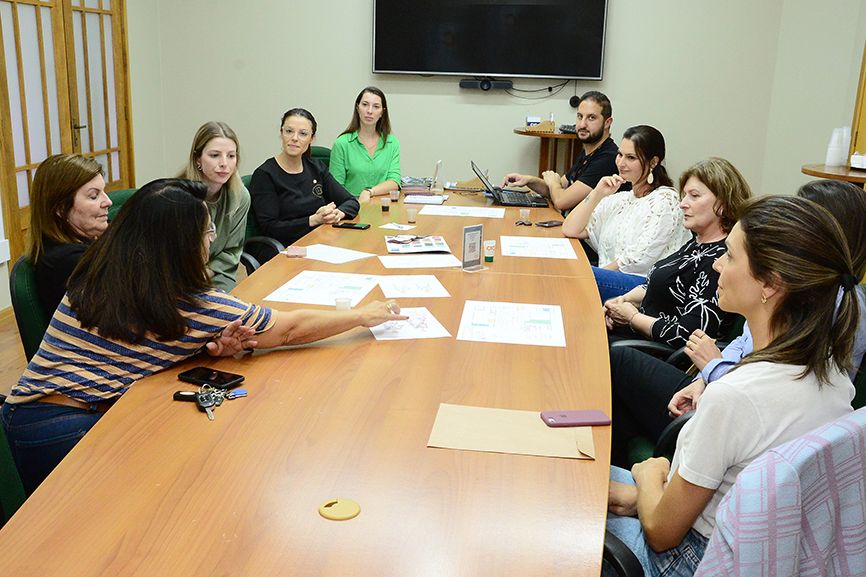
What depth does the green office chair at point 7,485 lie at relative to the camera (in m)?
1.53

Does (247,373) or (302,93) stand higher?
(302,93)

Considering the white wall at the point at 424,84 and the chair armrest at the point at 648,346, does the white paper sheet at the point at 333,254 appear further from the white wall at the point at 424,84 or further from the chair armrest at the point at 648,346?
the white wall at the point at 424,84

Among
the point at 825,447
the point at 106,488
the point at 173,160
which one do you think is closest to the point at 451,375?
the point at 106,488

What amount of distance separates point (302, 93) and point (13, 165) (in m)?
2.57

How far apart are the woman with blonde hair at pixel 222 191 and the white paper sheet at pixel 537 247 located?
1.21 meters

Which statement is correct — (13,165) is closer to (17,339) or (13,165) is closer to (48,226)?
(17,339)

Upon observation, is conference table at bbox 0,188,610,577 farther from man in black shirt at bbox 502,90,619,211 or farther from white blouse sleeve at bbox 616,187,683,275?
man in black shirt at bbox 502,90,619,211

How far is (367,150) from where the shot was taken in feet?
16.3

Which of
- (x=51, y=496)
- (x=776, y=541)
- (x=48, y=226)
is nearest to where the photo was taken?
(x=776, y=541)

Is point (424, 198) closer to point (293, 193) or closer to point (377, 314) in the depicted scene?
point (293, 193)

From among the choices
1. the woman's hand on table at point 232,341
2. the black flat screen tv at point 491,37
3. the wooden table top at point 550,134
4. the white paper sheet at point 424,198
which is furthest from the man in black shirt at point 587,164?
the woman's hand on table at point 232,341

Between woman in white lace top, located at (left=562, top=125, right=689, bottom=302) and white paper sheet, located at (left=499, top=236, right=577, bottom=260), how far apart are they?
0.15m

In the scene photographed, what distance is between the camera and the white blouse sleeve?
330 cm

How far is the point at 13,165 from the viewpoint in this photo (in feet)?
15.0
